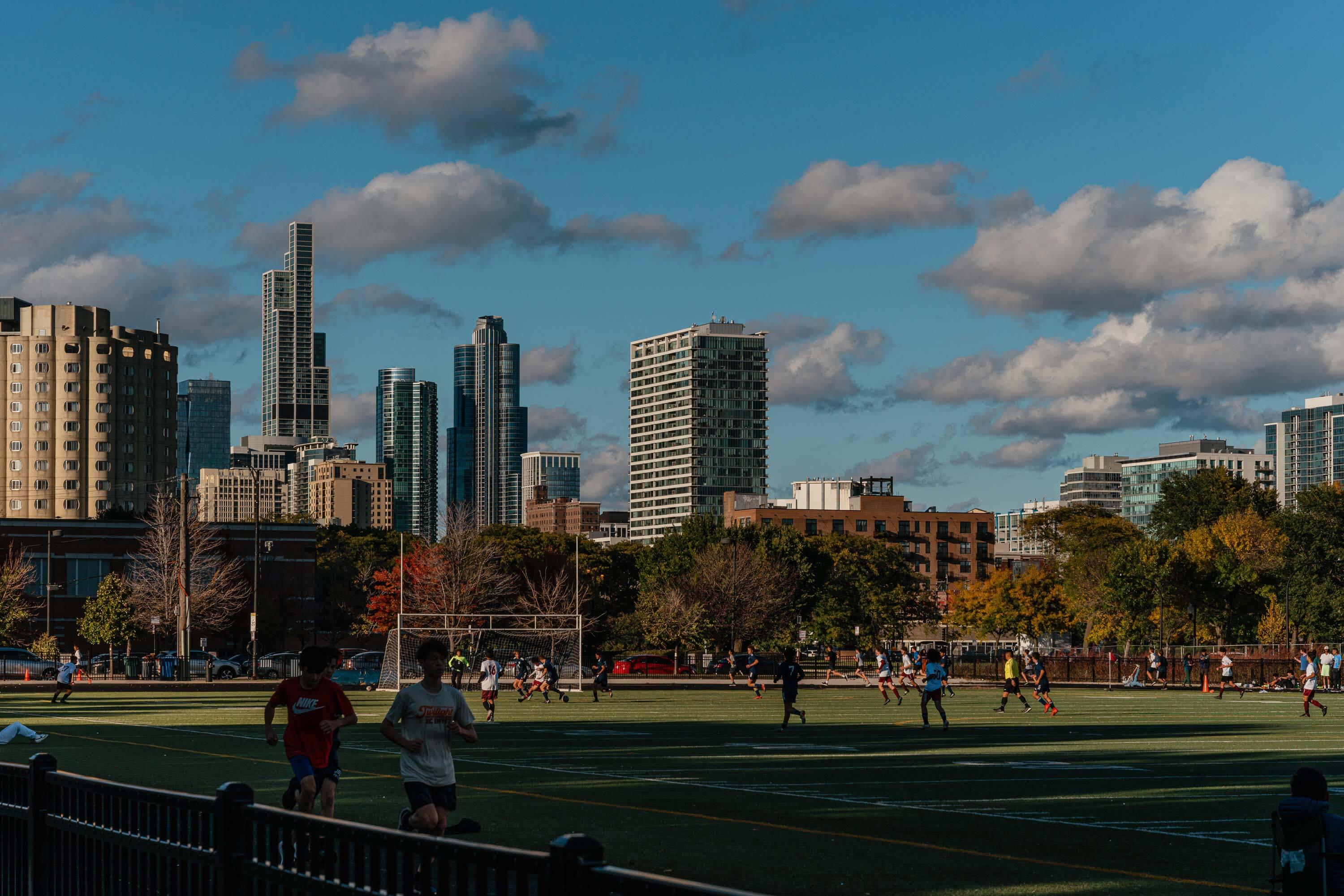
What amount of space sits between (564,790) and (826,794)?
3.26 meters

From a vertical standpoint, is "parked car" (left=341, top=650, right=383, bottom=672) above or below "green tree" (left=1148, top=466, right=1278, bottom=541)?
below

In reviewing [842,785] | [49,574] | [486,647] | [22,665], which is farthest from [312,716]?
[49,574]

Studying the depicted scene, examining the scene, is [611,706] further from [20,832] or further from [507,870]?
[507,870]

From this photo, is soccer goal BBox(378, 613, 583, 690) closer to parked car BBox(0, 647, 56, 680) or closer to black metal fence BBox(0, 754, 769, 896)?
parked car BBox(0, 647, 56, 680)

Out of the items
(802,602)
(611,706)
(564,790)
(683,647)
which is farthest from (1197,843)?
(802,602)

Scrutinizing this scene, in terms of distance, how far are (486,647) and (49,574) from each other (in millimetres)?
34004

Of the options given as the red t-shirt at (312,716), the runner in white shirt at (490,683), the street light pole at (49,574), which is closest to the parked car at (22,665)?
the street light pole at (49,574)

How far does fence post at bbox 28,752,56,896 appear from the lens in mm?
8773

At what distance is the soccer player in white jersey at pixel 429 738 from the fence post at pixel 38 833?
311 cm

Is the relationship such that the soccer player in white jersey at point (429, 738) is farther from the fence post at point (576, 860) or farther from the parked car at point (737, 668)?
Result: the parked car at point (737, 668)

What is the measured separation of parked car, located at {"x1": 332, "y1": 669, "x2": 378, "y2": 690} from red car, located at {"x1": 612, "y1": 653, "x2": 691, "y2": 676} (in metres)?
15.4

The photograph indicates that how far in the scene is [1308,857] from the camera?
363 inches

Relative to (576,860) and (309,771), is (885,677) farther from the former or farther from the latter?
(576,860)

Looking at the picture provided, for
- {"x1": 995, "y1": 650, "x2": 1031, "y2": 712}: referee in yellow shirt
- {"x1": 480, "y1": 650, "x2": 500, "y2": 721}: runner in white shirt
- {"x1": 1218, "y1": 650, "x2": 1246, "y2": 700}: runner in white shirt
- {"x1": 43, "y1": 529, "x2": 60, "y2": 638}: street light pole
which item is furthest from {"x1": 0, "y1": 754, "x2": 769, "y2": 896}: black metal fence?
{"x1": 43, "y1": 529, "x2": 60, "y2": 638}: street light pole
